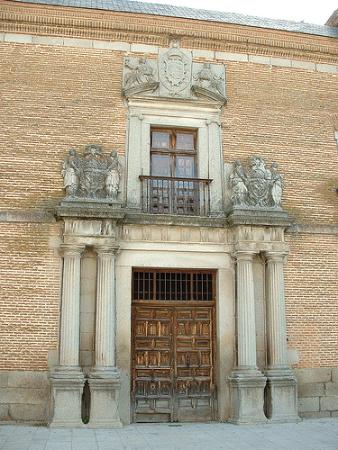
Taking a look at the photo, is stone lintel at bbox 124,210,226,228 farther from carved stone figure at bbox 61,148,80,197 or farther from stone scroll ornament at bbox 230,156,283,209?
carved stone figure at bbox 61,148,80,197

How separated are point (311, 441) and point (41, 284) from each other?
18.6ft

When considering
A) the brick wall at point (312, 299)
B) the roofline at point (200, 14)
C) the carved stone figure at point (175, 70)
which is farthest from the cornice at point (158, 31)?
the brick wall at point (312, 299)

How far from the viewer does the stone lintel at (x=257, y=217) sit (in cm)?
1109

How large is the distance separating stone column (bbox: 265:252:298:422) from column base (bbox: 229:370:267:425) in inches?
9.4

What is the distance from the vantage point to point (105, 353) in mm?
10211

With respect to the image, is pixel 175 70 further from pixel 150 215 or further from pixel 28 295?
pixel 28 295

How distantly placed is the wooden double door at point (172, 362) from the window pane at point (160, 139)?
3.51 metres

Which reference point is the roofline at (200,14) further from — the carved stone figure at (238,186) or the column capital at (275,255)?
the column capital at (275,255)

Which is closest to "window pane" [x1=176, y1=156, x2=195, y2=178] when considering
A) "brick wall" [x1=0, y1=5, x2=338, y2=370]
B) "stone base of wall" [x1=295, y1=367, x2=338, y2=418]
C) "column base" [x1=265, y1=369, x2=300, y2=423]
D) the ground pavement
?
"brick wall" [x1=0, y1=5, x2=338, y2=370]

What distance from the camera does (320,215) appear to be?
1215 centimetres

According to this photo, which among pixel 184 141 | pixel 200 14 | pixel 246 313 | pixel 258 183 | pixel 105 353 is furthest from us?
pixel 200 14

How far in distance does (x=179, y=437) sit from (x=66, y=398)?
223 cm

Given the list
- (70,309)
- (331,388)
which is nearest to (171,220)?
(70,309)

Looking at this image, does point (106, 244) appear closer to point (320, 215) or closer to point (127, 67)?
point (127, 67)
